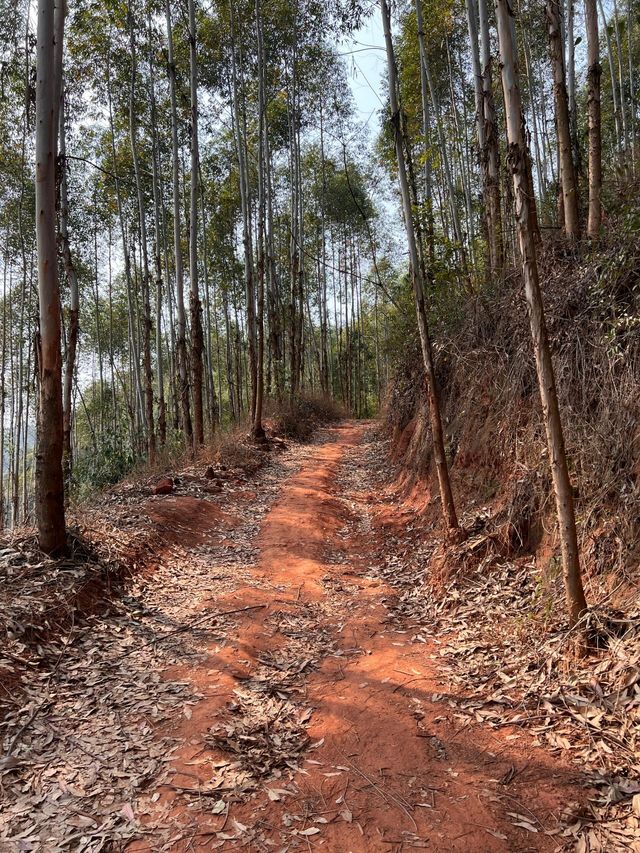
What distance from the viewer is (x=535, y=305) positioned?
297cm

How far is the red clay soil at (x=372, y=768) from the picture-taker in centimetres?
220

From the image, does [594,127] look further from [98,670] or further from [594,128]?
[98,670]

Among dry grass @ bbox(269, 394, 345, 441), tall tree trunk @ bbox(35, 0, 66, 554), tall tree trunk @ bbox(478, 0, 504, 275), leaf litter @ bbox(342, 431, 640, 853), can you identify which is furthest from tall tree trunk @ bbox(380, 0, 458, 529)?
dry grass @ bbox(269, 394, 345, 441)

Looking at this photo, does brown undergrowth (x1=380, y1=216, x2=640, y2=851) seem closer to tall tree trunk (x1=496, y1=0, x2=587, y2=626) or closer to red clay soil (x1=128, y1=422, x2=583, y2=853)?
red clay soil (x1=128, y1=422, x2=583, y2=853)

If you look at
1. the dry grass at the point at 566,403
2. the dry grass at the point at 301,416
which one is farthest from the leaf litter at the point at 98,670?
the dry grass at the point at 301,416

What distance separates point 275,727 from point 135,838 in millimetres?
963

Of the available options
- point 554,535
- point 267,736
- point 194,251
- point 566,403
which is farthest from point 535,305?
point 194,251

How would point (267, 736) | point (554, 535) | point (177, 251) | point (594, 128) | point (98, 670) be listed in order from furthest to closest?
point (177, 251), point (594, 128), point (554, 535), point (98, 670), point (267, 736)

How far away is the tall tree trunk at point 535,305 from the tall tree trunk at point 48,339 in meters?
3.74

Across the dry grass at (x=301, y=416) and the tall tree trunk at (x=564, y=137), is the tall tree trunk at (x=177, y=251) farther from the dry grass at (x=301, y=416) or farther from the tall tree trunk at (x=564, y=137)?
the tall tree trunk at (x=564, y=137)

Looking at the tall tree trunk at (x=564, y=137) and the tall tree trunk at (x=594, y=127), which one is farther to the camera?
the tall tree trunk at (x=564, y=137)

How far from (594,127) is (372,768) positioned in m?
6.22

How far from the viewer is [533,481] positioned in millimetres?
4414

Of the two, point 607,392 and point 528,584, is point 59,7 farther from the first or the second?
point 528,584
